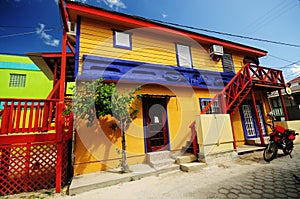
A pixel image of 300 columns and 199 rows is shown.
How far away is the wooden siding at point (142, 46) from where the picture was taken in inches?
230

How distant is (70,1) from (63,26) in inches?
60.6

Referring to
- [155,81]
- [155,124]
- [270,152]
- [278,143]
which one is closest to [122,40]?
[155,81]

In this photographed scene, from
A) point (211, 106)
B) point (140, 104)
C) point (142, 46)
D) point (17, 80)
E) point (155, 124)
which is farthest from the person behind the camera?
point (17, 80)

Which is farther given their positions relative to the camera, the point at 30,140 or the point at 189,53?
the point at 189,53

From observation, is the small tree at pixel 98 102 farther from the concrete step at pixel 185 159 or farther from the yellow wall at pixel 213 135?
the yellow wall at pixel 213 135

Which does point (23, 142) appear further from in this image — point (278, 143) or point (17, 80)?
point (17, 80)

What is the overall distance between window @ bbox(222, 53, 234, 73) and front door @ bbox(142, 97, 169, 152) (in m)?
5.28

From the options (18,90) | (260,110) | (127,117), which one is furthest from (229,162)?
(18,90)

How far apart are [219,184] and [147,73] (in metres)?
4.97

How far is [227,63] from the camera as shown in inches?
354

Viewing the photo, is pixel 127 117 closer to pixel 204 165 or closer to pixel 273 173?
pixel 204 165

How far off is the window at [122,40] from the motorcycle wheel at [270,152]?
280 inches

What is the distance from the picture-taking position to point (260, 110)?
8.72 m

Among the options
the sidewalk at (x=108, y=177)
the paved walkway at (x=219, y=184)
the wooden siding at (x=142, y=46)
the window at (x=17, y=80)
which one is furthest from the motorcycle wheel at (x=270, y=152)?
the window at (x=17, y=80)
